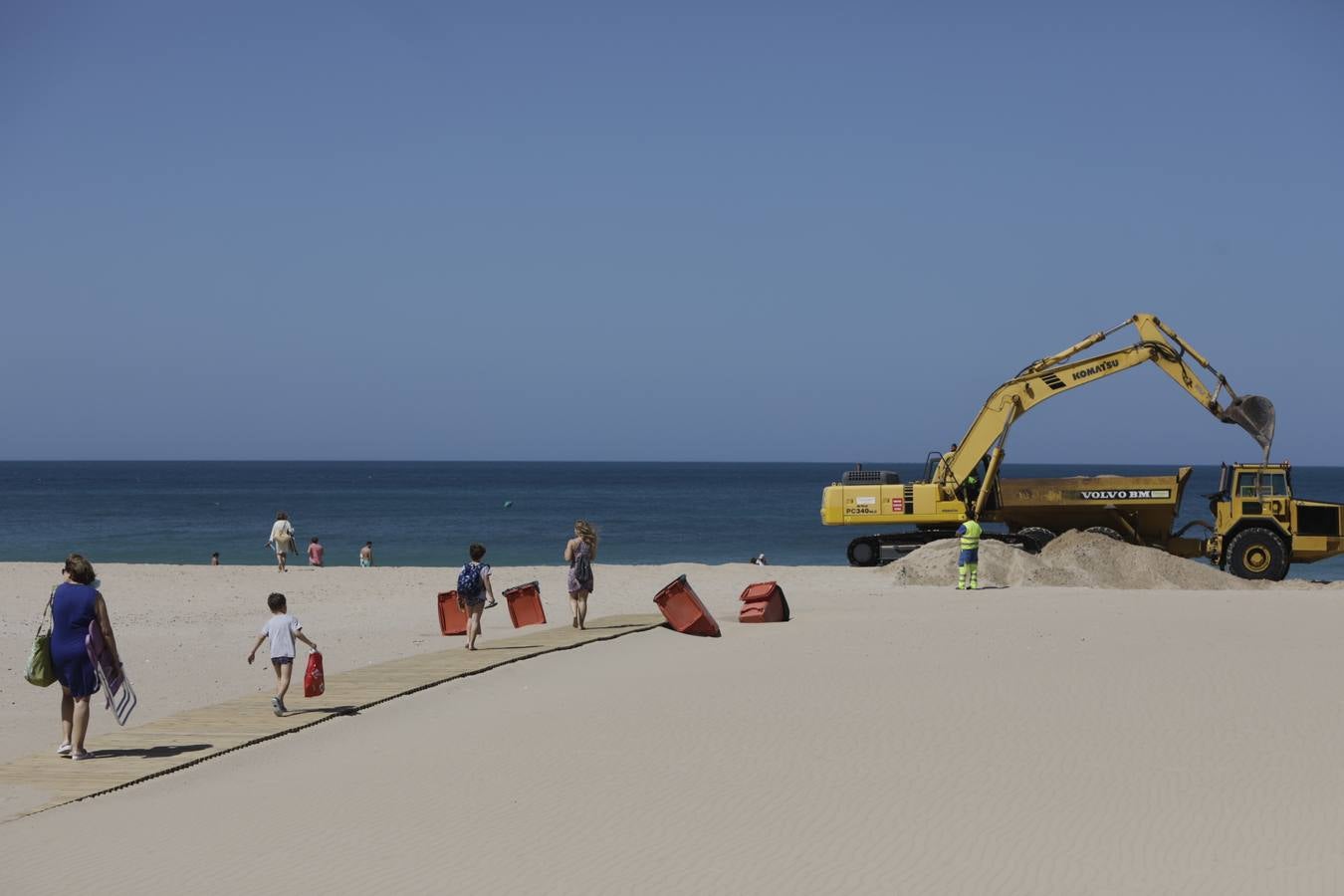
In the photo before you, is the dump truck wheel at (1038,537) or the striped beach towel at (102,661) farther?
the dump truck wheel at (1038,537)

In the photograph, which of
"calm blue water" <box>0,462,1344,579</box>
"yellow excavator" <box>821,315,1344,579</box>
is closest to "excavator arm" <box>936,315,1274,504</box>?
"yellow excavator" <box>821,315,1344,579</box>

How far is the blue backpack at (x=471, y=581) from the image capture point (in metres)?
17.7

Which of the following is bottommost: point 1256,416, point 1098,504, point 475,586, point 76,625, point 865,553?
point 865,553

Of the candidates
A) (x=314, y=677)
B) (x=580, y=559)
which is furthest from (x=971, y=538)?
(x=314, y=677)

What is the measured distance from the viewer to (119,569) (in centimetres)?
3369

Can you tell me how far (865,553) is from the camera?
35156mm

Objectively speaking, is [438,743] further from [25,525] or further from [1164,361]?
[25,525]

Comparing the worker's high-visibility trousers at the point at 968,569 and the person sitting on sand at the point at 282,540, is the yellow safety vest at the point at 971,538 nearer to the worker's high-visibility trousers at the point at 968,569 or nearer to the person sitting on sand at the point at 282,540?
the worker's high-visibility trousers at the point at 968,569

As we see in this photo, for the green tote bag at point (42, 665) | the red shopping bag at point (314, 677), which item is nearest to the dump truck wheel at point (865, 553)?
the red shopping bag at point (314, 677)

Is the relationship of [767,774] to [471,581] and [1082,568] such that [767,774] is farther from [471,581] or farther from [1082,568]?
[1082,568]

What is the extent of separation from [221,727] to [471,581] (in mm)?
4783

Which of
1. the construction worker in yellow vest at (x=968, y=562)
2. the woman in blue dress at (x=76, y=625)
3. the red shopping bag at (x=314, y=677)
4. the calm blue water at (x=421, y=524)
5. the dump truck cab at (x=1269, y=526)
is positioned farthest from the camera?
the calm blue water at (x=421, y=524)

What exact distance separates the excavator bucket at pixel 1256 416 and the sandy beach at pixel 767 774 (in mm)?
9629

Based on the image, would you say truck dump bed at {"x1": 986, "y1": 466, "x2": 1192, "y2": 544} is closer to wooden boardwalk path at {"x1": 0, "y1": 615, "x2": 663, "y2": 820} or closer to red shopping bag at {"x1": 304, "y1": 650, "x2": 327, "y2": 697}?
wooden boardwalk path at {"x1": 0, "y1": 615, "x2": 663, "y2": 820}
